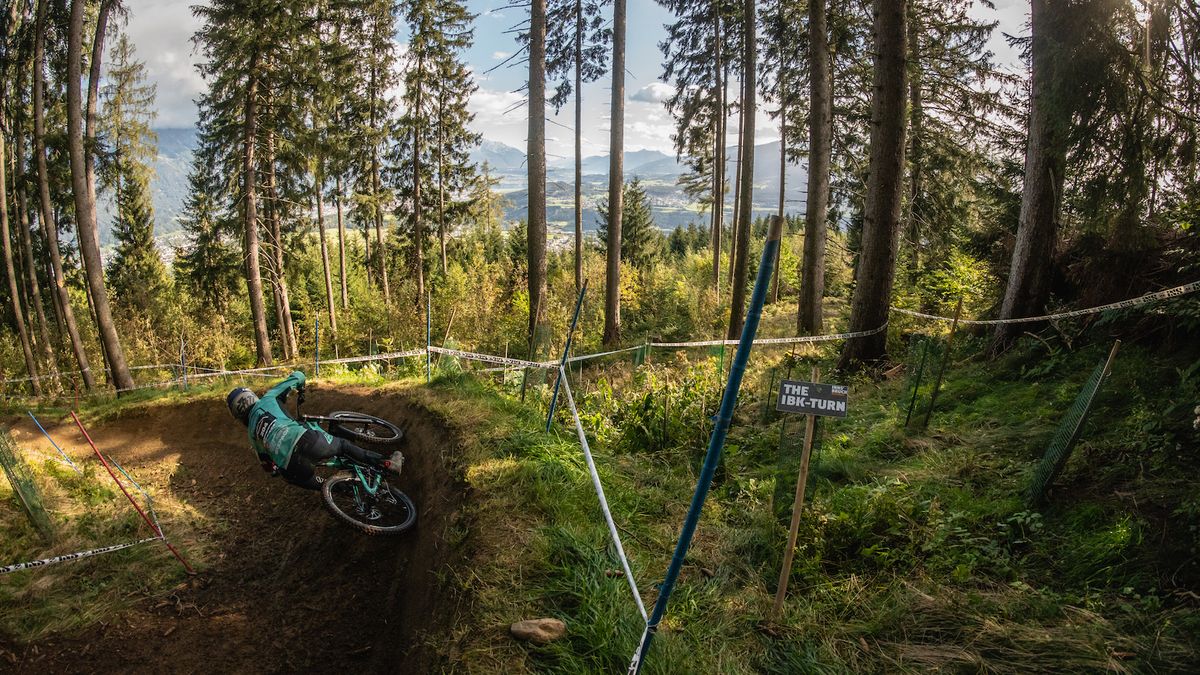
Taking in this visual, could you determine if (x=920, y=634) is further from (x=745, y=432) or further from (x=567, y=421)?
(x=567, y=421)

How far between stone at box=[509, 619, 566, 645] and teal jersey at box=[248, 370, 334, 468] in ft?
10.9

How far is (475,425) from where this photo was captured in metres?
6.17

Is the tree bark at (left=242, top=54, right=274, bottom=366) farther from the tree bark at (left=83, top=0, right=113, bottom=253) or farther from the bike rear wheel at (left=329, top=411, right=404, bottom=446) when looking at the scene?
the bike rear wheel at (left=329, top=411, right=404, bottom=446)

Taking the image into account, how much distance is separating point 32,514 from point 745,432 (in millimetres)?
7989

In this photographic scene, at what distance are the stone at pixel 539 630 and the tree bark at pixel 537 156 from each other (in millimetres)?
6958

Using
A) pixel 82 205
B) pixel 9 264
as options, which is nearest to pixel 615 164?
pixel 82 205

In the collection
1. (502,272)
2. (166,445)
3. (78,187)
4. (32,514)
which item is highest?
(78,187)

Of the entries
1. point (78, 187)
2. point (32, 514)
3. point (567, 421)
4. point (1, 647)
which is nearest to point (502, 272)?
point (78, 187)

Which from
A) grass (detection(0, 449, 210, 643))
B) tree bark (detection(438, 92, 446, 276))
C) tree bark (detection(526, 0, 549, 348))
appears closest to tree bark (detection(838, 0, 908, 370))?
tree bark (detection(526, 0, 549, 348))

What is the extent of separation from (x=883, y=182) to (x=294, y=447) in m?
8.36

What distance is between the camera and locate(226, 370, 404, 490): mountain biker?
17.4ft

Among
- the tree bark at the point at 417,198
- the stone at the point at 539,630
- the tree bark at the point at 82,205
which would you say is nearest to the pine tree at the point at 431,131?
the tree bark at the point at 417,198

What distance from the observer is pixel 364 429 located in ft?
23.3

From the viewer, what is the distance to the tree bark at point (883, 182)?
7641 mm
